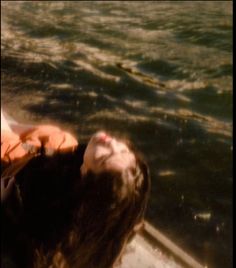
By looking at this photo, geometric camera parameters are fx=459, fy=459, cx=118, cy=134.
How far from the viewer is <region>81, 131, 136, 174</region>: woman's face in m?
2.50

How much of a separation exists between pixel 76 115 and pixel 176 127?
1.56m

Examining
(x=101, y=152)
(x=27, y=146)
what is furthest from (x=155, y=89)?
(x=101, y=152)

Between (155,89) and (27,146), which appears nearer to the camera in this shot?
(27,146)

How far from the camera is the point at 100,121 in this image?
7.00 meters

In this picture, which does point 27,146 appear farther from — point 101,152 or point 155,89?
point 155,89

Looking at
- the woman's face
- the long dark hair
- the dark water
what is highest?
the woman's face

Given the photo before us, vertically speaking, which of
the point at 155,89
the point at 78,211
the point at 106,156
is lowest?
the point at 155,89

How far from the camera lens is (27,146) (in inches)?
124

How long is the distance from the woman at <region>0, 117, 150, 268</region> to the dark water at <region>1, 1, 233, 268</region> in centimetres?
233

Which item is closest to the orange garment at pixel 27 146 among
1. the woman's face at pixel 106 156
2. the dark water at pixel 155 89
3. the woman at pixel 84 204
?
the woman at pixel 84 204

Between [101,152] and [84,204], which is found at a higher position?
[101,152]

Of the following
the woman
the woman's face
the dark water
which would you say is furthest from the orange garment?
the dark water

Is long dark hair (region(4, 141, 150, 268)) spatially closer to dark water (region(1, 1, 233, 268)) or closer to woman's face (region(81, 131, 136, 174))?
woman's face (region(81, 131, 136, 174))

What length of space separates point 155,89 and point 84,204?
5604mm
